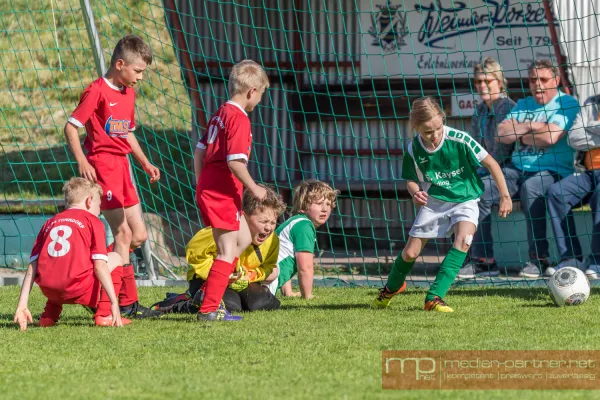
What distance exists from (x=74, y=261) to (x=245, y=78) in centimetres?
133

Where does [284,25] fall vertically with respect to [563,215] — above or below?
above

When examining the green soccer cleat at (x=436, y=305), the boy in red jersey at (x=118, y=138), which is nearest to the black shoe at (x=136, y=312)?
the boy in red jersey at (x=118, y=138)

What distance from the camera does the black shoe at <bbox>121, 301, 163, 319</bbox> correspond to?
18.0ft

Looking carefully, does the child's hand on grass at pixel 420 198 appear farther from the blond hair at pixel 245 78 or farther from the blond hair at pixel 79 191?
the blond hair at pixel 79 191

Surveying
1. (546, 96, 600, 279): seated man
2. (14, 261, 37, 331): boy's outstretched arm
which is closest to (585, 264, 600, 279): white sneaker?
(546, 96, 600, 279): seated man

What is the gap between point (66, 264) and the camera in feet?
16.1

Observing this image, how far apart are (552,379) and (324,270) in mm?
4821

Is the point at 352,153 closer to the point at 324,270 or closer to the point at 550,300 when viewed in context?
the point at 324,270

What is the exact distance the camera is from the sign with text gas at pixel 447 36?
934 cm

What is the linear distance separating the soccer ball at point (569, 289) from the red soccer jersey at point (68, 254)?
2.68m

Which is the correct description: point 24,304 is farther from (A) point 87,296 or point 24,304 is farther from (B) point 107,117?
(B) point 107,117

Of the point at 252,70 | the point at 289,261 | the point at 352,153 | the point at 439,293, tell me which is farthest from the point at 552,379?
the point at 352,153

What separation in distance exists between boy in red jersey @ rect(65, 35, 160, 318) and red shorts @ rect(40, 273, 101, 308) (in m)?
0.29

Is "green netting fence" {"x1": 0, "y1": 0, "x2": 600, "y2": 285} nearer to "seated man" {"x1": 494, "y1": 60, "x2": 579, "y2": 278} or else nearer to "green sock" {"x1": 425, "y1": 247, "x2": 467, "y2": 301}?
"seated man" {"x1": 494, "y1": 60, "x2": 579, "y2": 278}
